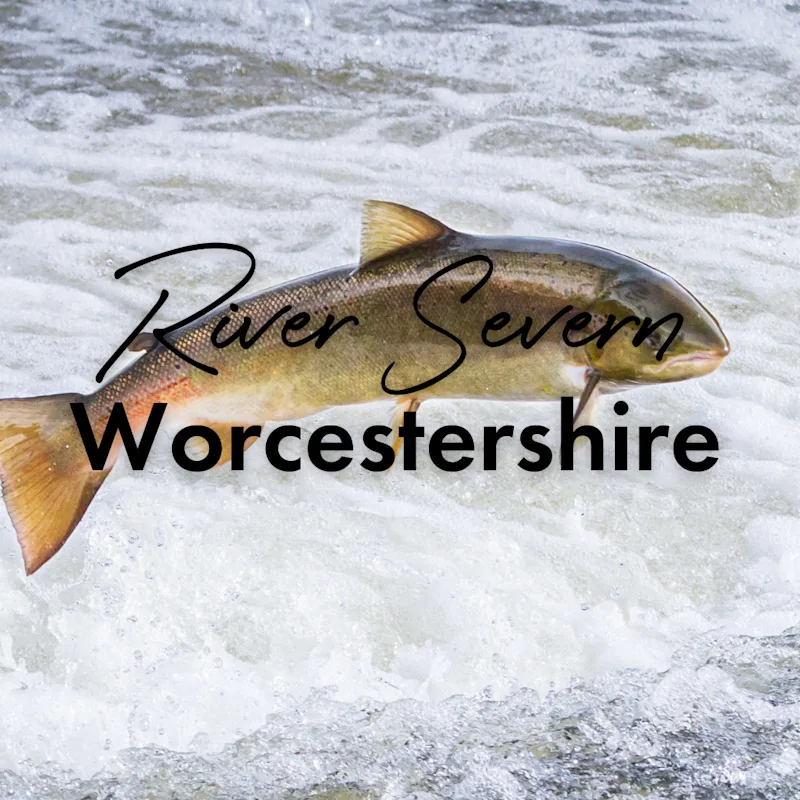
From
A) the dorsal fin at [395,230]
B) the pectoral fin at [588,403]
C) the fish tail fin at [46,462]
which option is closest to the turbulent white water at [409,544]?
the fish tail fin at [46,462]

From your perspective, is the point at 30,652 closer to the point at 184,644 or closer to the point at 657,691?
the point at 184,644

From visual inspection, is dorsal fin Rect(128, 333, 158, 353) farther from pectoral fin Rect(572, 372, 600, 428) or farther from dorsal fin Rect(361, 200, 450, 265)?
→ pectoral fin Rect(572, 372, 600, 428)

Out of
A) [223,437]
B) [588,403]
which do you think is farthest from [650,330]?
[223,437]

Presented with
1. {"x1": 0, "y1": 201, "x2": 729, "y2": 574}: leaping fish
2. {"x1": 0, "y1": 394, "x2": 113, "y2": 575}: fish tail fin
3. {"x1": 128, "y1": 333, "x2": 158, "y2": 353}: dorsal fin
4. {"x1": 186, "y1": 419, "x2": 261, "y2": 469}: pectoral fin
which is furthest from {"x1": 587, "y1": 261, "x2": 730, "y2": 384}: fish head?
{"x1": 0, "y1": 394, "x2": 113, "y2": 575}: fish tail fin

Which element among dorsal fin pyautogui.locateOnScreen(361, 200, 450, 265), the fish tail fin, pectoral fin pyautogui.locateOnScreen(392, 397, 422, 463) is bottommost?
the fish tail fin

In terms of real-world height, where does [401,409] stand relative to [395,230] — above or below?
below

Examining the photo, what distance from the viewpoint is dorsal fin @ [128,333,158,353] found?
5.37 feet

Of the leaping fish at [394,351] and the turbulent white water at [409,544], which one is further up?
the leaping fish at [394,351]

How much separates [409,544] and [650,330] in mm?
833

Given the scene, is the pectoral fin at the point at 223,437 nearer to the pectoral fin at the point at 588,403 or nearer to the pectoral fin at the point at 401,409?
the pectoral fin at the point at 401,409

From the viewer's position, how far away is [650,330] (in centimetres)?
159

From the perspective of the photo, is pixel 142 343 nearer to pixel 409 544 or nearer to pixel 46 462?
pixel 46 462

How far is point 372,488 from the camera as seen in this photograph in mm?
2408

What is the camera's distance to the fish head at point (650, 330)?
159 centimetres
